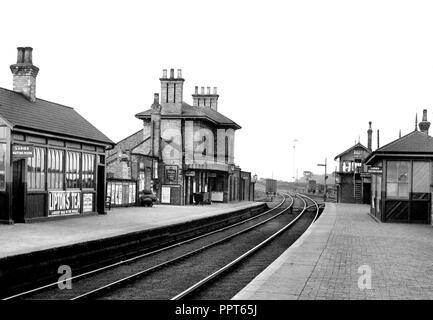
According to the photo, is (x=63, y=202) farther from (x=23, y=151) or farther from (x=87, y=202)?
→ (x=23, y=151)

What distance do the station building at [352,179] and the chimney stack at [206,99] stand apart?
46.6 feet

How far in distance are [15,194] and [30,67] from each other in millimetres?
6032

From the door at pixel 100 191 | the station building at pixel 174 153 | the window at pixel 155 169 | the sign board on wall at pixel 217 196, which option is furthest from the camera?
the sign board on wall at pixel 217 196

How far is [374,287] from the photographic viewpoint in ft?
29.9

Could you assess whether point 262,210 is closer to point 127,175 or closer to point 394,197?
point 127,175

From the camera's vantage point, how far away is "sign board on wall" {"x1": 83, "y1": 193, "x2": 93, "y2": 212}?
24234 mm

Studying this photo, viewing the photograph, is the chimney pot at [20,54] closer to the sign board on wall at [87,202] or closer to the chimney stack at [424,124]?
the sign board on wall at [87,202]

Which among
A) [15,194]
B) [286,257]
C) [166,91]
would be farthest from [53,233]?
[166,91]

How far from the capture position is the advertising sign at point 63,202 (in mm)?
21109

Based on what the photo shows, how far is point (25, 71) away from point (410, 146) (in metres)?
16.4

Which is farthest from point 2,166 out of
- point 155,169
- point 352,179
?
point 352,179

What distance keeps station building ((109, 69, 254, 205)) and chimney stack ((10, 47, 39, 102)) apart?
10.9 metres

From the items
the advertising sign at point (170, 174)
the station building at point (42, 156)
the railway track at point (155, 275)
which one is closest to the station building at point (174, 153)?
the advertising sign at point (170, 174)

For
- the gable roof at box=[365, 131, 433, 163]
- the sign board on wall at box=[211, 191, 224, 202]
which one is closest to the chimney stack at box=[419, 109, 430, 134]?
the gable roof at box=[365, 131, 433, 163]
